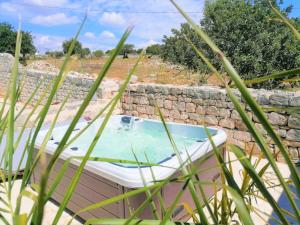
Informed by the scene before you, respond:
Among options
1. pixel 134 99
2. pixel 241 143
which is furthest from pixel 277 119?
pixel 134 99

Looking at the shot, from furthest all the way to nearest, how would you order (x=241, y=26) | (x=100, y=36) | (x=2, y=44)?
(x=2, y=44) → (x=241, y=26) → (x=100, y=36)

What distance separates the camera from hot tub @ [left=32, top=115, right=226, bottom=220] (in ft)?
8.84

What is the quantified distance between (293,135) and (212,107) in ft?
4.53

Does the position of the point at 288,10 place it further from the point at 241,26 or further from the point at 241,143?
the point at 241,143

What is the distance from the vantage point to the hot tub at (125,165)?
270cm

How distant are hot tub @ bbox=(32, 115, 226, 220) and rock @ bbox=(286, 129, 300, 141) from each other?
3.87ft

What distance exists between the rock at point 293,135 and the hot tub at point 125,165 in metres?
1.18

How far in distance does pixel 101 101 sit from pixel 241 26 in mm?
4118

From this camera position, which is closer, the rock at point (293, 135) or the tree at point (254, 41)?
the rock at point (293, 135)

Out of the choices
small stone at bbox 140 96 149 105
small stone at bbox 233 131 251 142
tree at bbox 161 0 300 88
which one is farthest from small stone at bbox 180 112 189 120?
tree at bbox 161 0 300 88

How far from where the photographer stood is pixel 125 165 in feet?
9.50

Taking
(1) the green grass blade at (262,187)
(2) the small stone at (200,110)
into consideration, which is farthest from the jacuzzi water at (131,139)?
(1) the green grass blade at (262,187)

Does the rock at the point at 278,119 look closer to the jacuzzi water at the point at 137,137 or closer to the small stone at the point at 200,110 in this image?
the jacuzzi water at the point at 137,137

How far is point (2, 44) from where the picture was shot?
909 inches
